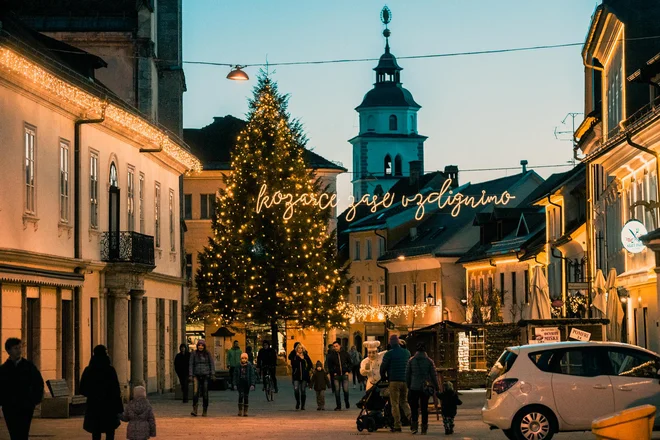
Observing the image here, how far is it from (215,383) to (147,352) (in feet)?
26.4

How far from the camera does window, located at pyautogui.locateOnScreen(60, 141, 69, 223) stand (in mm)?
35781

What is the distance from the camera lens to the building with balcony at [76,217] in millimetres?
31281

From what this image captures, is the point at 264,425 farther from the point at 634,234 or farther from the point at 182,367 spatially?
the point at 182,367

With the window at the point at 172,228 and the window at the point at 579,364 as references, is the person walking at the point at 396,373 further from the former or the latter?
the window at the point at 172,228

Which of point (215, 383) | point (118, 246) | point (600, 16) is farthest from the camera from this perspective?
point (215, 383)

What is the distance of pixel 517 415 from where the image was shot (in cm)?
2270

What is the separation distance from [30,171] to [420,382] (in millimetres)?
10621

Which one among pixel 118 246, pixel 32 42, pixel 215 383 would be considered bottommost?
pixel 215 383

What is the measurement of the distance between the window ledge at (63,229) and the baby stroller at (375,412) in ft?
32.9

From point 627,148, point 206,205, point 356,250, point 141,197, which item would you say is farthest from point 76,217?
point 356,250

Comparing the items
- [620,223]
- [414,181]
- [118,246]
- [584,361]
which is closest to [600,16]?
[620,223]

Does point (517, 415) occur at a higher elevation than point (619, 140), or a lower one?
lower

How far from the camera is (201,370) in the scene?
34312 mm

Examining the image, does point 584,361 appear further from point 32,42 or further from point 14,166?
point 32,42
